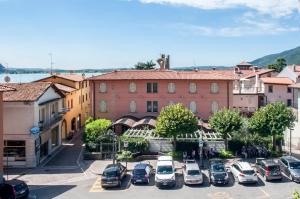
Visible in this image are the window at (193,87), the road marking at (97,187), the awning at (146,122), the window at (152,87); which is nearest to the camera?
the road marking at (97,187)

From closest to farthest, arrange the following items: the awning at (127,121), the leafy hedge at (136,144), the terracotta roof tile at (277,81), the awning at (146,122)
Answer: the leafy hedge at (136,144)
the awning at (146,122)
the awning at (127,121)
the terracotta roof tile at (277,81)

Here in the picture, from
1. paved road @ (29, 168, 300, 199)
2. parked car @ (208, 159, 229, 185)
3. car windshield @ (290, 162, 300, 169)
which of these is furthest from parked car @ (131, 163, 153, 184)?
car windshield @ (290, 162, 300, 169)

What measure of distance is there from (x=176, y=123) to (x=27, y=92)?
16.2 m

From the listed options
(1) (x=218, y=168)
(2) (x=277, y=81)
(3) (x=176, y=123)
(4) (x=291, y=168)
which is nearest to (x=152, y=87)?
(3) (x=176, y=123)

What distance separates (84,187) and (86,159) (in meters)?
10.3

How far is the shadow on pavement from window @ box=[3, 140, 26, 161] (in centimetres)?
793

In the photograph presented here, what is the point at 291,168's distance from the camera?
35375mm

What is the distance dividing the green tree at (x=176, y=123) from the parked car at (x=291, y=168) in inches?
390

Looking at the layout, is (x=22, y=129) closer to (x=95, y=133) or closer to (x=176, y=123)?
(x=95, y=133)

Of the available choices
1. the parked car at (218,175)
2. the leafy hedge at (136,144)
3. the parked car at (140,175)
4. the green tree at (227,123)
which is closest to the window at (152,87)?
the leafy hedge at (136,144)

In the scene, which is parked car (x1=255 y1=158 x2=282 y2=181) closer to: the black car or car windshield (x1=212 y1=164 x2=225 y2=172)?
car windshield (x1=212 y1=164 x2=225 y2=172)

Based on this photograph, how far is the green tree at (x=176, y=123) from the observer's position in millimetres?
42438

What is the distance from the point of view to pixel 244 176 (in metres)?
33.6

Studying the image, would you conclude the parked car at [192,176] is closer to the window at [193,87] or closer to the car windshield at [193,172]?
the car windshield at [193,172]
